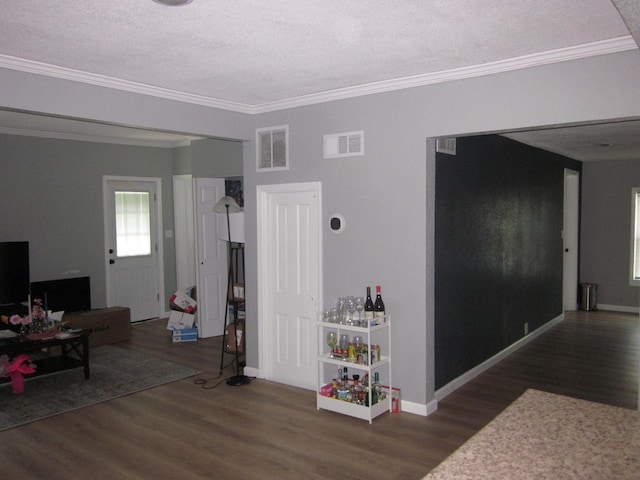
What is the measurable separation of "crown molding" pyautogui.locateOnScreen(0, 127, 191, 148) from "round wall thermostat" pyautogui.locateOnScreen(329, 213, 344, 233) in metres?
3.97

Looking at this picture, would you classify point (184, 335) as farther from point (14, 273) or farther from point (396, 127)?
point (396, 127)

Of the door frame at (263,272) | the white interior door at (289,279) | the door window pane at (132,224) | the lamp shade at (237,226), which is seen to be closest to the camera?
the white interior door at (289,279)

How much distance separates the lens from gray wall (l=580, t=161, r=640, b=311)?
28.0 ft

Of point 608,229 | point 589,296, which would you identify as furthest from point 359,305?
point 608,229

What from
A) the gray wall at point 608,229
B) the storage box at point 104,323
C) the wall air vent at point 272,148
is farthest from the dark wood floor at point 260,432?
the gray wall at point 608,229

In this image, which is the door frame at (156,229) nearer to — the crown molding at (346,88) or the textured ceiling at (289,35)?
the crown molding at (346,88)

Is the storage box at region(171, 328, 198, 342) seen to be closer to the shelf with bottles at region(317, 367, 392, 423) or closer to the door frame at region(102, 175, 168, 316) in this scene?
the door frame at region(102, 175, 168, 316)

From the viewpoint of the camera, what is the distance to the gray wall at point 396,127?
3455mm

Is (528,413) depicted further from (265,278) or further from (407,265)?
(265,278)

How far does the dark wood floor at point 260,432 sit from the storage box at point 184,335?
129cm

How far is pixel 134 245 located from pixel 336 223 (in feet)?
14.5

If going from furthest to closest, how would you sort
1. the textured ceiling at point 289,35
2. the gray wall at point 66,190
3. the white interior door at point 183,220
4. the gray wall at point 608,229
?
the gray wall at point 608,229 < the white interior door at point 183,220 < the gray wall at point 66,190 < the textured ceiling at point 289,35

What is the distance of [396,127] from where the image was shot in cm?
425

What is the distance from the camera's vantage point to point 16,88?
3525 millimetres
